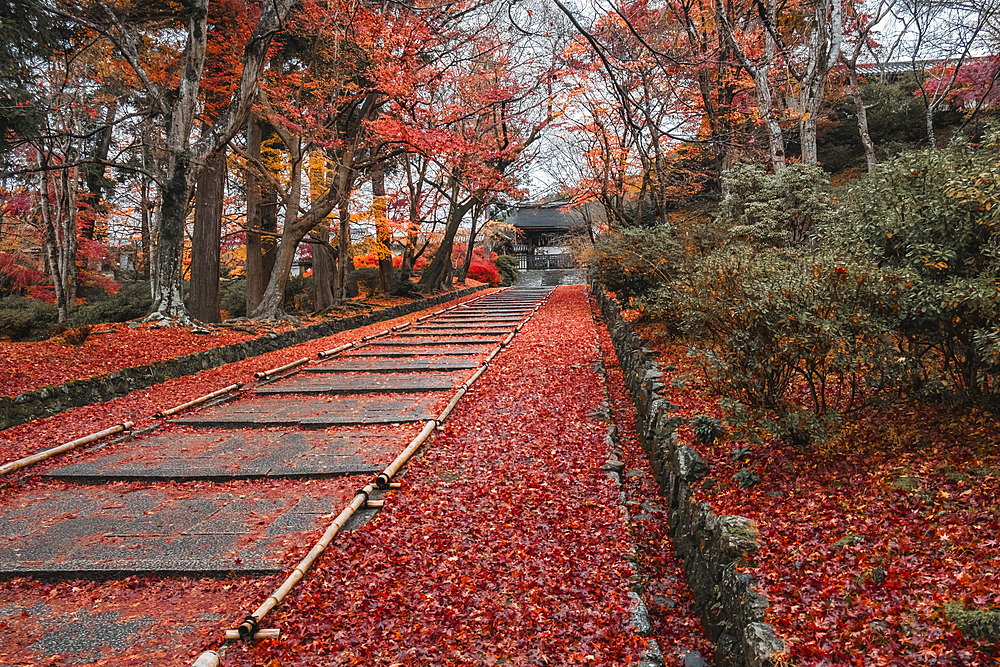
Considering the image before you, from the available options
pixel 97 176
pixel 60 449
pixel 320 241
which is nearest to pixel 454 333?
pixel 320 241

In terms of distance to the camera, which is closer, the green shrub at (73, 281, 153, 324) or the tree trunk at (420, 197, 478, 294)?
the green shrub at (73, 281, 153, 324)

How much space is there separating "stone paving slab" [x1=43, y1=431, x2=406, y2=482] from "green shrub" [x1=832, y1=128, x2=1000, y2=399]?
3.81 m

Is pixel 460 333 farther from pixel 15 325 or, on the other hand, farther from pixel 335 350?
pixel 15 325

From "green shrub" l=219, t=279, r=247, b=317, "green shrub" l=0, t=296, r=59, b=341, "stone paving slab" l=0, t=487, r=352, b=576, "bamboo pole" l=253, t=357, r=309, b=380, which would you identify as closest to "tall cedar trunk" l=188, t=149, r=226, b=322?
"green shrub" l=0, t=296, r=59, b=341

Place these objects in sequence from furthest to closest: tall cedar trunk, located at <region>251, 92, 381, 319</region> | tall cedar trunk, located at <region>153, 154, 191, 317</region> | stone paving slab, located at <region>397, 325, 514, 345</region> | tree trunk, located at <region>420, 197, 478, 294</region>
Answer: tree trunk, located at <region>420, 197, 478, 294</region>
tall cedar trunk, located at <region>251, 92, 381, 319</region>
stone paving slab, located at <region>397, 325, 514, 345</region>
tall cedar trunk, located at <region>153, 154, 191, 317</region>

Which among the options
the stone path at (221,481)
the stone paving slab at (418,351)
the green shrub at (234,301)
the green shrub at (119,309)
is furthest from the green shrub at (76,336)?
the green shrub at (234,301)

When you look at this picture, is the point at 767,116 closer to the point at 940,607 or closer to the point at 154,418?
the point at 940,607

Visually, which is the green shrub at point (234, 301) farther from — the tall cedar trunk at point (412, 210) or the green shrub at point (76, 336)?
the green shrub at point (76, 336)

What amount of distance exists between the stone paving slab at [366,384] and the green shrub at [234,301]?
9919mm

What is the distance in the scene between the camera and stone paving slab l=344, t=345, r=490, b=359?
386 inches

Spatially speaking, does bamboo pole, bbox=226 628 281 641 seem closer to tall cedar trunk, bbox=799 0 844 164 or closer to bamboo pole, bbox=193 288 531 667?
bamboo pole, bbox=193 288 531 667

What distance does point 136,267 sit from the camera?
2145cm

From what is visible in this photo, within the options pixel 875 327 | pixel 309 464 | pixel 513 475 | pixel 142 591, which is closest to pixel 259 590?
pixel 142 591

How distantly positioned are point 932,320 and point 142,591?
4.56 metres
